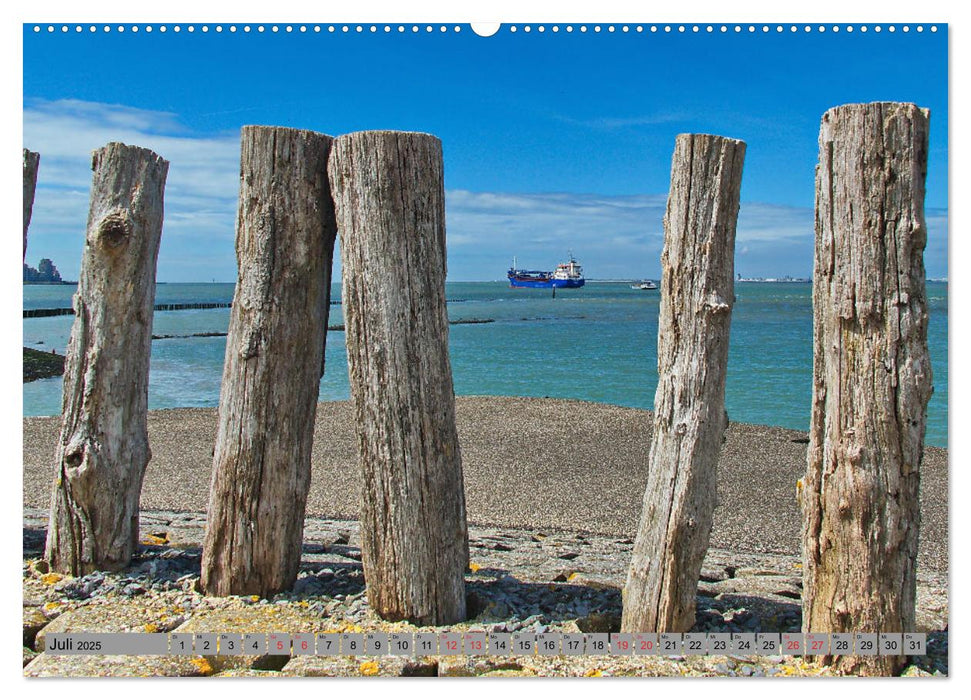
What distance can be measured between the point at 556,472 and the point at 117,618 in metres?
5.28

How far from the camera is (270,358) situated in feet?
13.2

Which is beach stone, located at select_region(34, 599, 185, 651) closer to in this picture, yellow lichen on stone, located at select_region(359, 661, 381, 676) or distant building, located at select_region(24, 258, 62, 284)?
yellow lichen on stone, located at select_region(359, 661, 381, 676)

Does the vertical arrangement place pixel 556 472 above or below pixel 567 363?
below

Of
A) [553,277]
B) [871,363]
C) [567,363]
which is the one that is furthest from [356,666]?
[553,277]

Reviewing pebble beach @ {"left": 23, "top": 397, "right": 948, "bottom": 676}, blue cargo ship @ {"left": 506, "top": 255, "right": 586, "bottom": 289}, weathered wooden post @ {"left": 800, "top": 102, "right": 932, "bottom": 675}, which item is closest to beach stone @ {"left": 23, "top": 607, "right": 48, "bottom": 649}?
pebble beach @ {"left": 23, "top": 397, "right": 948, "bottom": 676}

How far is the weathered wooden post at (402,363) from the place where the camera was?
3.78 m

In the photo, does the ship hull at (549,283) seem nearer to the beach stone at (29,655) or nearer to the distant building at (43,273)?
the distant building at (43,273)

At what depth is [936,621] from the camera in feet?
13.4

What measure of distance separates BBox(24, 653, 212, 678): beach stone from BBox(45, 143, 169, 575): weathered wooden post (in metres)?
0.85

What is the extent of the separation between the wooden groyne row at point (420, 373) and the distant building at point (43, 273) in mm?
445

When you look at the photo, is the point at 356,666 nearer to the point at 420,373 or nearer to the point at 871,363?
the point at 420,373

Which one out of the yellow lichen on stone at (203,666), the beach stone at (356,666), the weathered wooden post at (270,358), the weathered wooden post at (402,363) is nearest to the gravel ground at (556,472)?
the weathered wooden post at (270,358)

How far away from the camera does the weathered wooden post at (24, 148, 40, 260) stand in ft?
15.2

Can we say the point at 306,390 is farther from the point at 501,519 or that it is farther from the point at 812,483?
the point at 501,519
